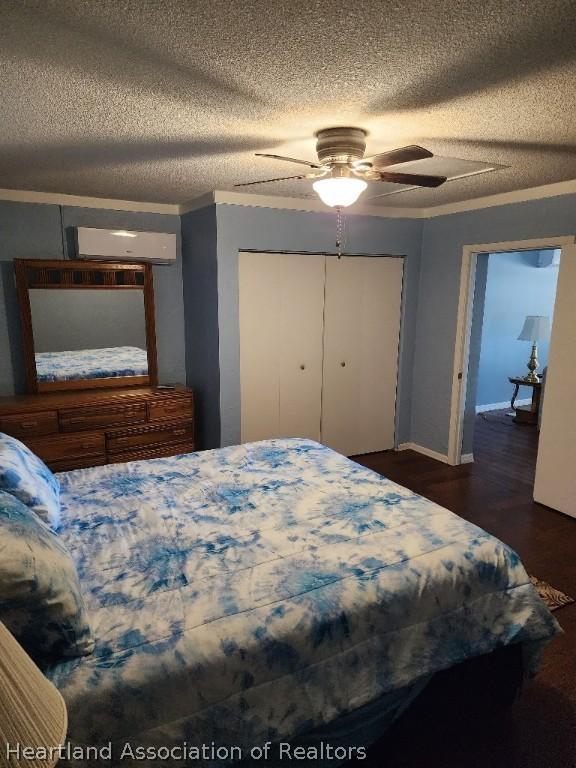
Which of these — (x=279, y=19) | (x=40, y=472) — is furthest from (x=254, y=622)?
(x=279, y=19)

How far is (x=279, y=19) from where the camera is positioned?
1.28 meters

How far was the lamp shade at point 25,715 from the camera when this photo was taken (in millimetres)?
500

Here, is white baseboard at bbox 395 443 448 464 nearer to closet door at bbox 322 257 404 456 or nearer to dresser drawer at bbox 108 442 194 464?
closet door at bbox 322 257 404 456

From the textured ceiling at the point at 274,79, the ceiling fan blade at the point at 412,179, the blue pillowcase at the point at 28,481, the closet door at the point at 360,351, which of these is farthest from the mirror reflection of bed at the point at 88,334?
the ceiling fan blade at the point at 412,179

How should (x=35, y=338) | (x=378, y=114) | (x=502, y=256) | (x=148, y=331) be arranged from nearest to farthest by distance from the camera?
1. (x=378, y=114)
2. (x=35, y=338)
3. (x=148, y=331)
4. (x=502, y=256)

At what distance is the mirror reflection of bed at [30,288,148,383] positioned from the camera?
3.78 meters

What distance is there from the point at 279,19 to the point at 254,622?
1716 mm

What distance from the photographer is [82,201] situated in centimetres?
377

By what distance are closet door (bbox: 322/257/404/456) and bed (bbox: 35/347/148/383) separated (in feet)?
5.60

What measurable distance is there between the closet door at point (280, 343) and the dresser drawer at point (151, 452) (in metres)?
0.53

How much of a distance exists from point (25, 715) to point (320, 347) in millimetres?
3866

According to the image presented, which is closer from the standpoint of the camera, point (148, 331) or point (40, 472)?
point (40, 472)

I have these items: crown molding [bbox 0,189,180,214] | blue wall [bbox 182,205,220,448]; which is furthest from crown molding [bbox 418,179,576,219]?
crown molding [bbox 0,189,180,214]

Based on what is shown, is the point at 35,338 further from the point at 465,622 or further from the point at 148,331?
the point at 465,622
